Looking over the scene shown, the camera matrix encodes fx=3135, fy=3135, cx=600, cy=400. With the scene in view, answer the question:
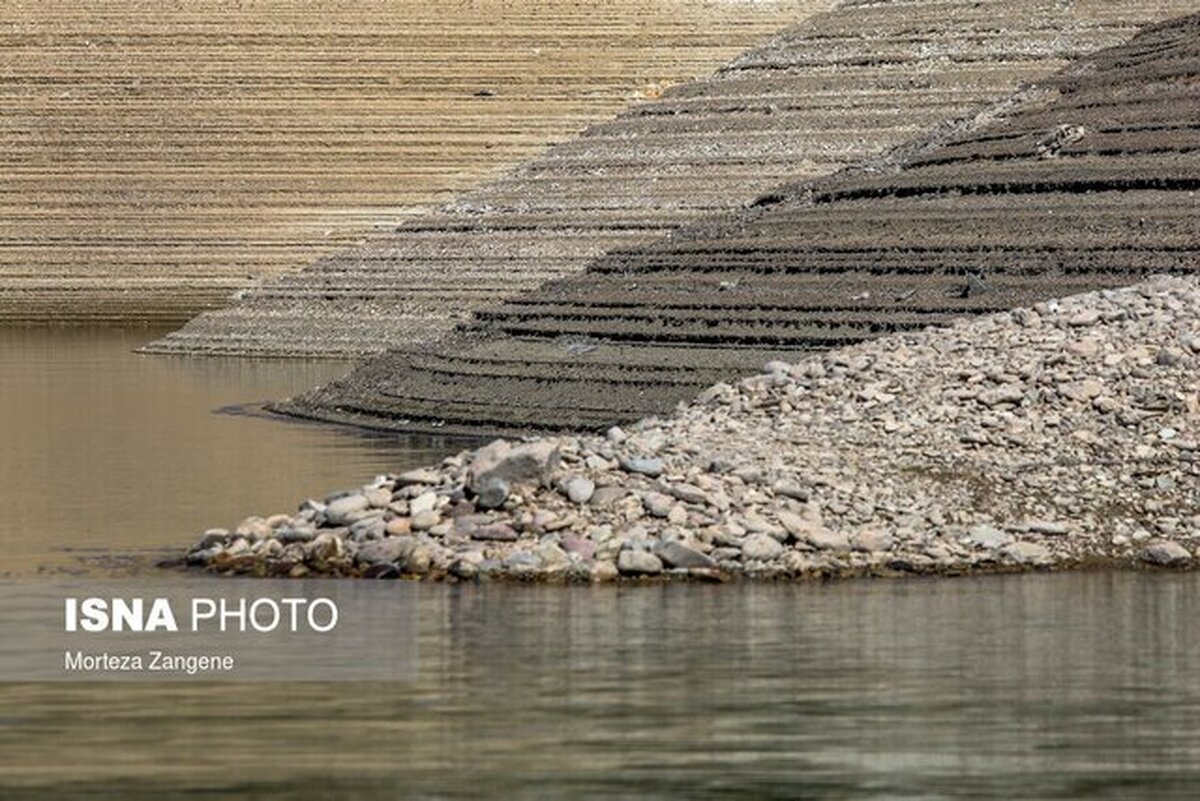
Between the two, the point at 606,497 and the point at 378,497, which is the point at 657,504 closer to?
the point at 606,497

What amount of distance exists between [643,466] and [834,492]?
4.09 ft

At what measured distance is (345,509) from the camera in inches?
768

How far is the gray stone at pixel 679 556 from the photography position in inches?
730

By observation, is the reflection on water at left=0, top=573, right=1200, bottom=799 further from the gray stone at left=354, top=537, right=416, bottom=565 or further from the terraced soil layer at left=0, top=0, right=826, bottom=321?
the terraced soil layer at left=0, top=0, right=826, bottom=321

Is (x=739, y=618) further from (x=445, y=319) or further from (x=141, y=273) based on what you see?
(x=141, y=273)

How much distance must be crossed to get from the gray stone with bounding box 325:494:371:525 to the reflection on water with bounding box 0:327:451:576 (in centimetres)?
162

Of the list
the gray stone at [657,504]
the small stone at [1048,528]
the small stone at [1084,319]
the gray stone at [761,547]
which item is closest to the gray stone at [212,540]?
the gray stone at [657,504]

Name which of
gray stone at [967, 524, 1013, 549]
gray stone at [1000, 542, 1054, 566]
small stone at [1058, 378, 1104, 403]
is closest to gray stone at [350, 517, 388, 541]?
gray stone at [967, 524, 1013, 549]

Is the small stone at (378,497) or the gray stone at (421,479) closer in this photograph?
the small stone at (378,497)

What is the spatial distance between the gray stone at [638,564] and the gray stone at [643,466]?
1105 millimetres

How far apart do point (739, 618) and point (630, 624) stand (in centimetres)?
63

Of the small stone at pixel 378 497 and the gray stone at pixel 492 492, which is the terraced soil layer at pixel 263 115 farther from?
the gray stone at pixel 492 492

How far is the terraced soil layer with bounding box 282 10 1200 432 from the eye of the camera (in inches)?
1351

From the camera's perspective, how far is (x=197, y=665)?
48.5 ft
